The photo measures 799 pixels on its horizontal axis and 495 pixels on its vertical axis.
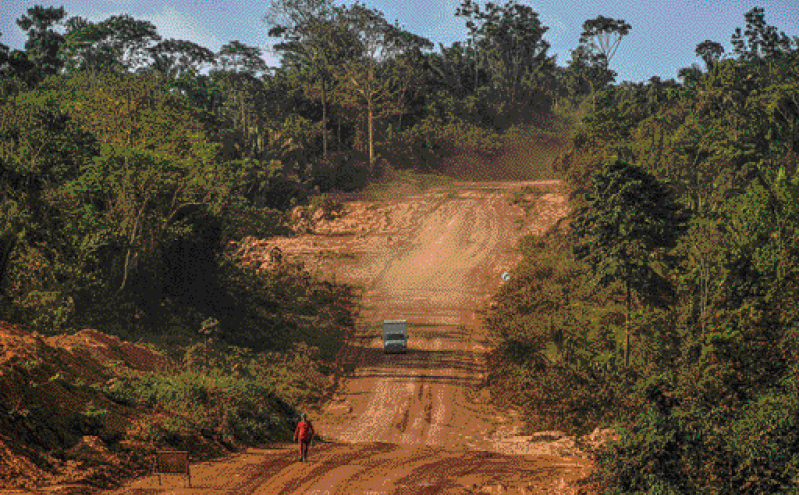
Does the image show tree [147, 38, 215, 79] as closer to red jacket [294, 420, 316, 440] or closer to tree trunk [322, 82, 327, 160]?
tree trunk [322, 82, 327, 160]

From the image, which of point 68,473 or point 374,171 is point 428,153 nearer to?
point 374,171

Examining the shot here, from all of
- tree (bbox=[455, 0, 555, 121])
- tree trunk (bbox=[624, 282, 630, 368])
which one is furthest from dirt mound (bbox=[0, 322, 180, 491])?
tree (bbox=[455, 0, 555, 121])

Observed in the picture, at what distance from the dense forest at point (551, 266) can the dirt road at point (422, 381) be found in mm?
2171

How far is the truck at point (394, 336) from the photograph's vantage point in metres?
43.1

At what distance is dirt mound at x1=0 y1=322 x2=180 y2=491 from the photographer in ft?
54.1

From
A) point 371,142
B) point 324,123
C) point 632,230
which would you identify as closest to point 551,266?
point 632,230

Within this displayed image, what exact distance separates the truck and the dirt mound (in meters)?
21.5

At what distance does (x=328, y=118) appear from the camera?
91.0 m

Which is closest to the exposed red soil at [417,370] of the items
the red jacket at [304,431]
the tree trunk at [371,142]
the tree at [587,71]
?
the red jacket at [304,431]

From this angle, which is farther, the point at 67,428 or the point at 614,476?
the point at 67,428

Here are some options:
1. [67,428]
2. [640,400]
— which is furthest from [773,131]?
[67,428]

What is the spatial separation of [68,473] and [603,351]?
981 inches

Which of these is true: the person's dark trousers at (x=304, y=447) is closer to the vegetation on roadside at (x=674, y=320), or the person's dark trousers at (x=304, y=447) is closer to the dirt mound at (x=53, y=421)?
the dirt mound at (x=53, y=421)

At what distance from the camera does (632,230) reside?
31797mm
